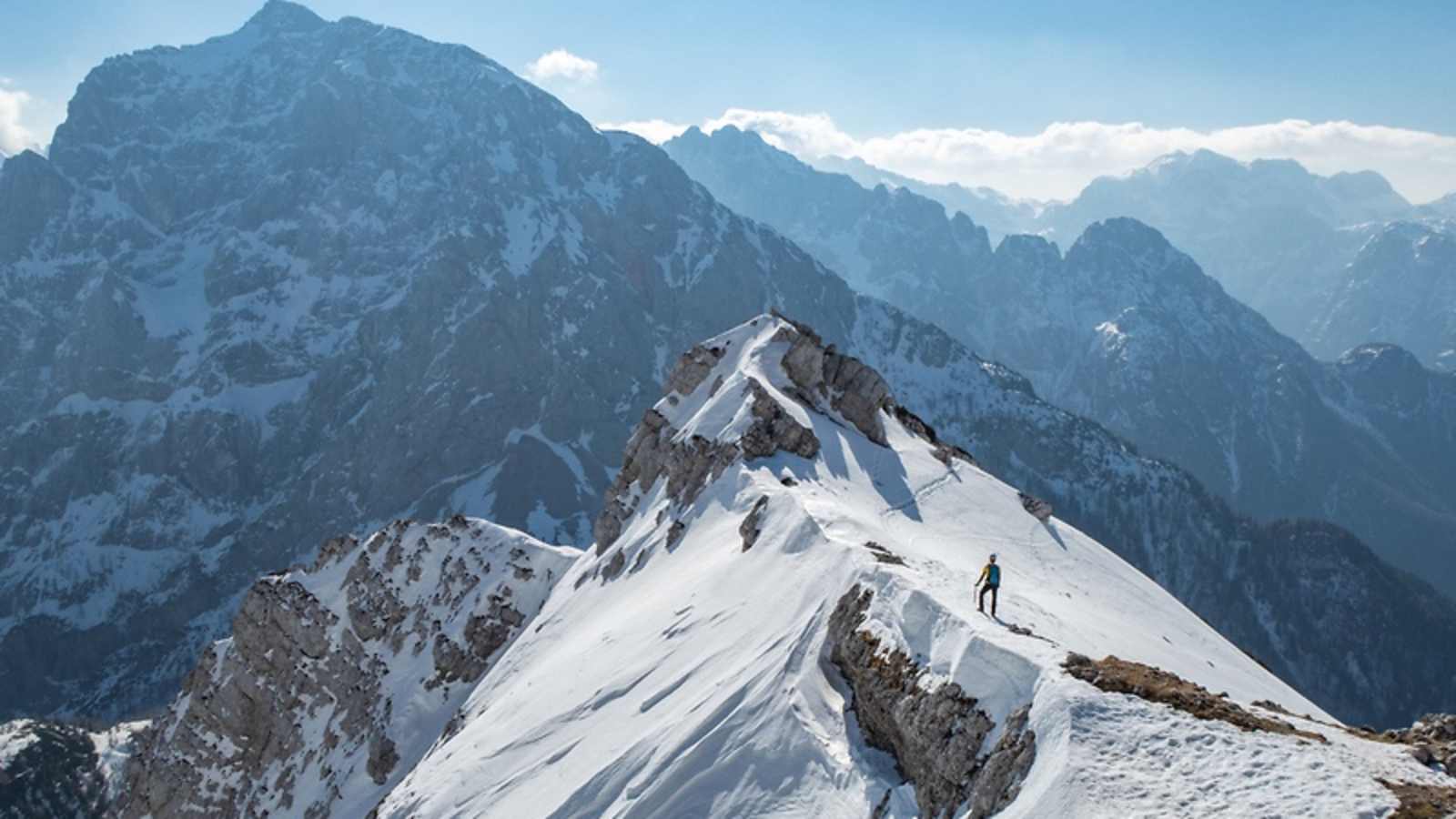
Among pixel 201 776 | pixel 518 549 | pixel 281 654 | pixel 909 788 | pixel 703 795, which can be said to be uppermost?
pixel 909 788

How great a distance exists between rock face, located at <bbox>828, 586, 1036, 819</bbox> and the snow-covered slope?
0.07 meters

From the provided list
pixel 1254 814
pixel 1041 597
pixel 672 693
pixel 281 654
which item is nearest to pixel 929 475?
pixel 1041 597

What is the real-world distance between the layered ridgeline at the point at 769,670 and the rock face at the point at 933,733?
8 centimetres

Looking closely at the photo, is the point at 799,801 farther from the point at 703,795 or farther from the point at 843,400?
the point at 843,400

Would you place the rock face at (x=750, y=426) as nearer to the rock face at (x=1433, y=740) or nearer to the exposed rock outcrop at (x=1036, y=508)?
the exposed rock outcrop at (x=1036, y=508)

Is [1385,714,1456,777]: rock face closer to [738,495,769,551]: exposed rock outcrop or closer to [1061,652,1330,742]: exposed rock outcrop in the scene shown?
[1061,652,1330,742]: exposed rock outcrop

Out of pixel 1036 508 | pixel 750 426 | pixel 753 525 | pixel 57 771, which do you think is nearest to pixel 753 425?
pixel 750 426

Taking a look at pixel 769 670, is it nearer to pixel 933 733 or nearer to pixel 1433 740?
pixel 933 733

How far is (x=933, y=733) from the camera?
27297 mm

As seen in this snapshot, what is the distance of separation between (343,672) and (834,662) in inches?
2674

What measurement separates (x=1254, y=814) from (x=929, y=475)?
48.9 m

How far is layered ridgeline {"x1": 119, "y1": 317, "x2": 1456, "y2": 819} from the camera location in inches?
938

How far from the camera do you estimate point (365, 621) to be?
304 ft

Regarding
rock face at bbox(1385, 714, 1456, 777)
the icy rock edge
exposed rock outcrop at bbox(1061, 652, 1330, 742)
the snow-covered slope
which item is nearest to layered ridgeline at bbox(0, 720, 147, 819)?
the icy rock edge
